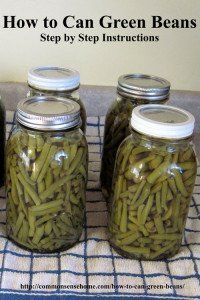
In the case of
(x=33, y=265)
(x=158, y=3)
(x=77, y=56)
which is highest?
(x=158, y=3)

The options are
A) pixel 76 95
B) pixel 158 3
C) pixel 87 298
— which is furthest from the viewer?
pixel 158 3

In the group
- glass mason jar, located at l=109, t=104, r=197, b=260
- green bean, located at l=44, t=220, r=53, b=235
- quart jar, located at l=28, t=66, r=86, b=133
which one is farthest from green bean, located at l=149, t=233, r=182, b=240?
quart jar, located at l=28, t=66, r=86, b=133

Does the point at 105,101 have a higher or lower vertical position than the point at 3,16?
lower

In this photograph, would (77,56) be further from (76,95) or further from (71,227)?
(71,227)

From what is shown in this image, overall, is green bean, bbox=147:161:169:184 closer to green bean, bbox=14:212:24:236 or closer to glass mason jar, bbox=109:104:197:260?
glass mason jar, bbox=109:104:197:260

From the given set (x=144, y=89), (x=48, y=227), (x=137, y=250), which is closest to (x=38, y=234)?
(x=48, y=227)

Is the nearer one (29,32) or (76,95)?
(76,95)

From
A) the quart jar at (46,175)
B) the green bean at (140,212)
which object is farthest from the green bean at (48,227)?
the green bean at (140,212)

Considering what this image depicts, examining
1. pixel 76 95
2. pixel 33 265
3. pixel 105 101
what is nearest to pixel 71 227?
pixel 33 265

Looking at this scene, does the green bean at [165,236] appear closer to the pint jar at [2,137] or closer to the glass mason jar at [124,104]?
the glass mason jar at [124,104]
